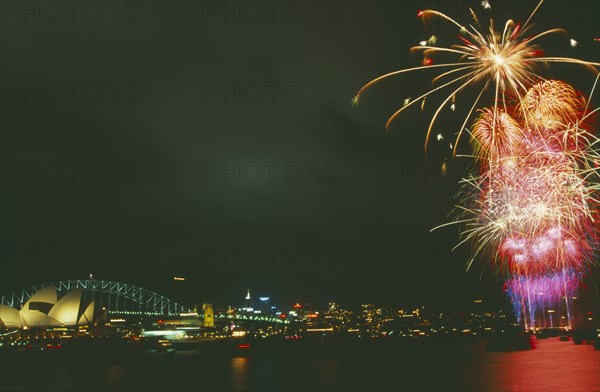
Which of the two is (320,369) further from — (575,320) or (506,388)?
(575,320)

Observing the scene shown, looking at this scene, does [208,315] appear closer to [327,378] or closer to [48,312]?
[48,312]

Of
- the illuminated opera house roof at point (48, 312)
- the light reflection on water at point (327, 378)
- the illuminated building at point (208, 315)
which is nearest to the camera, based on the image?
the light reflection on water at point (327, 378)

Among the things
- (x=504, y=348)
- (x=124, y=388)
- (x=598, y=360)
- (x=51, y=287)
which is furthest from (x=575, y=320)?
(x=51, y=287)

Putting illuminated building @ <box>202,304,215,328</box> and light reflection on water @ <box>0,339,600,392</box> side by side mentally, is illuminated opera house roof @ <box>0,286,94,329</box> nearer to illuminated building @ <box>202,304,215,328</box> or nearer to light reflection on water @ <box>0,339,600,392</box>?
illuminated building @ <box>202,304,215,328</box>

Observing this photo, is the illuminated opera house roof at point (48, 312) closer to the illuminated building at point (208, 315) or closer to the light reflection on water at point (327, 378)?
the illuminated building at point (208, 315)

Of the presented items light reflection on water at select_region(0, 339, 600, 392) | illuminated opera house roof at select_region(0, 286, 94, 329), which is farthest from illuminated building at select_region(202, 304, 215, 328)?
light reflection on water at select_region(0, 339, 600, 392)

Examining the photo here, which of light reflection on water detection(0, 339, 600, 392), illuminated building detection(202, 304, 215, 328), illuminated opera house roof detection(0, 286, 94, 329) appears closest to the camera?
light reflection on water detection(0, 339, 600, 392)

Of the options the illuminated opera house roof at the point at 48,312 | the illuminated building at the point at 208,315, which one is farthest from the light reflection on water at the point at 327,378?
the illuminated building at the point at 208,315

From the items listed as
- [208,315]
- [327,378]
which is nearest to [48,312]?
[208,315]
